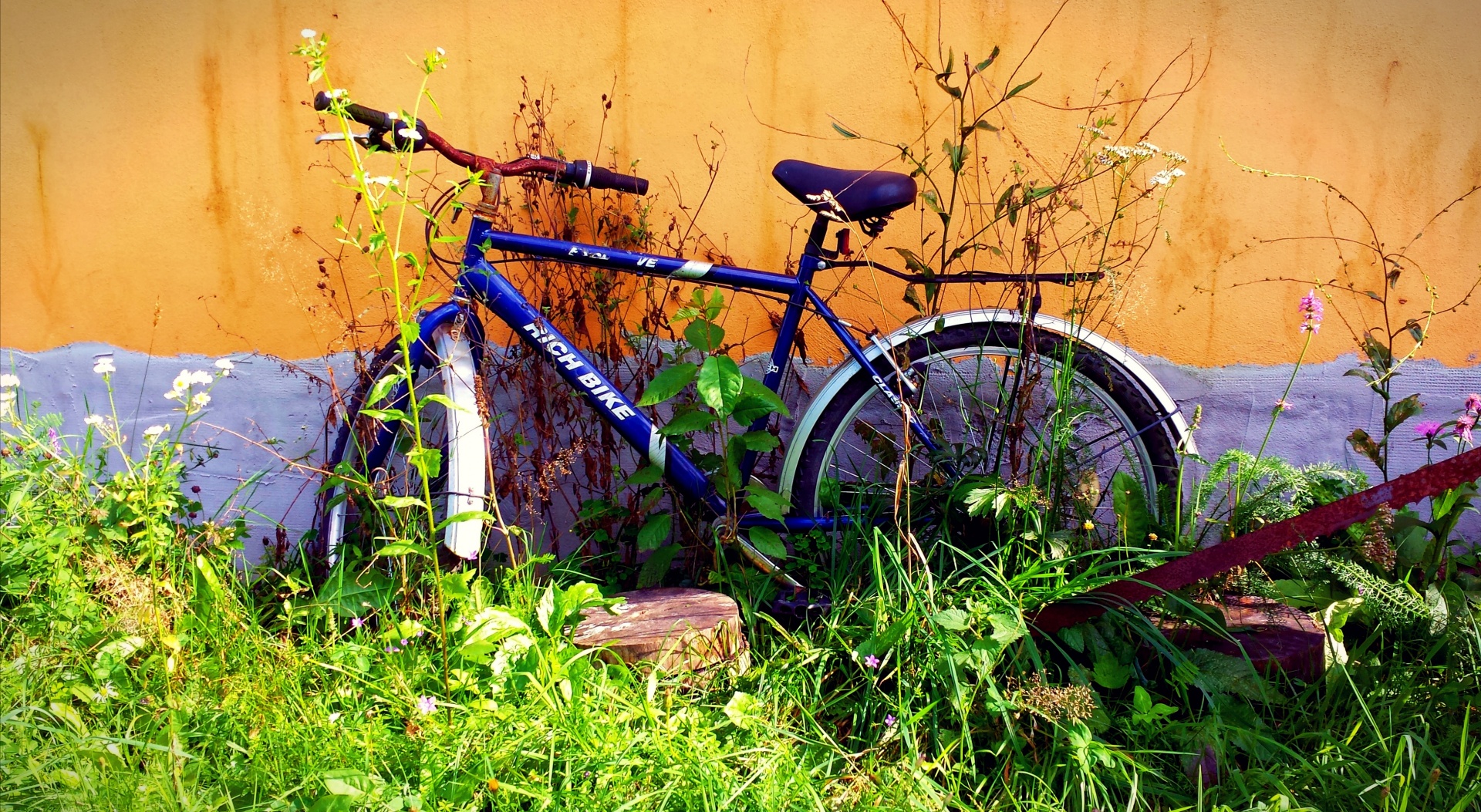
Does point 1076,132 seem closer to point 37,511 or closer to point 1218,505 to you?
point 1218,505

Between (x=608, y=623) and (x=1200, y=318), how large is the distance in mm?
1897

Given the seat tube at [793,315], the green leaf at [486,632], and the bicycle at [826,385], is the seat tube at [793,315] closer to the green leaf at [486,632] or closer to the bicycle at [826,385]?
the bicycle at [826,385]

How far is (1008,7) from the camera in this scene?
2508 mm

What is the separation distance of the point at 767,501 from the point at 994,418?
596mm

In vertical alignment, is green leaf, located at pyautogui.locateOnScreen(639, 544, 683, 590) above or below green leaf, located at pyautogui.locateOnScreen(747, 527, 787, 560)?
below

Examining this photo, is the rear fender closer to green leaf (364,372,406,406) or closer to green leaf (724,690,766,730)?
green leaf (724,690,766,730)

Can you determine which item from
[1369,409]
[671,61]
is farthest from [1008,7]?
[1369,409]

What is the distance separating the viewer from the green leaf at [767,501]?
7.04 feet

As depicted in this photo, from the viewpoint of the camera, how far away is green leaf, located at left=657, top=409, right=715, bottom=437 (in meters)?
2.15

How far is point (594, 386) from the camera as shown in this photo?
2.27m

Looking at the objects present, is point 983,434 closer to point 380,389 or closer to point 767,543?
point 767,543

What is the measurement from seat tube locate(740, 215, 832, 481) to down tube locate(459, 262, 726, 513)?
14 cm

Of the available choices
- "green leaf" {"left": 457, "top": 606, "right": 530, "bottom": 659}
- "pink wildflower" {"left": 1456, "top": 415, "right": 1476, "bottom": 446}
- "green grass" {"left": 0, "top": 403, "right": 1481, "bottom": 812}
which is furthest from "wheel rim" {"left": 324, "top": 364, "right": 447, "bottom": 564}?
"pink wildflower" {"left": 1456, "top": 415, "right": 1476, "bottom": 446}

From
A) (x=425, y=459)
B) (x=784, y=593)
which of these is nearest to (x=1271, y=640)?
(x=784, y=593)
